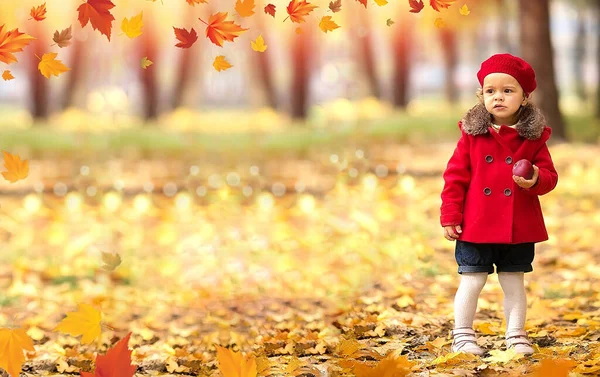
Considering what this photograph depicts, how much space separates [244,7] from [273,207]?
17.9ft

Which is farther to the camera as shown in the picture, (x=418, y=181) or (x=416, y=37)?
(x=416, y=37)

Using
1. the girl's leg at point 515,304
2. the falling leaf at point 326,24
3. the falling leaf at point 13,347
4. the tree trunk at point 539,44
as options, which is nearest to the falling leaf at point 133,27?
the falling leaf at point 326,24

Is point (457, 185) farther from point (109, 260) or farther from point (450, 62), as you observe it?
point (450, 62)

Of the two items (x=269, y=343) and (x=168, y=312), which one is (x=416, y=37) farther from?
(x=269, y=343)

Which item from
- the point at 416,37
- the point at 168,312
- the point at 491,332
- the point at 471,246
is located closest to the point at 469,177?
the point at 471,246

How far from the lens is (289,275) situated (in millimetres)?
6688

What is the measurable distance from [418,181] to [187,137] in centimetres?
371

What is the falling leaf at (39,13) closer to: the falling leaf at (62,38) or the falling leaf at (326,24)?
the falling leaf at (62,38)

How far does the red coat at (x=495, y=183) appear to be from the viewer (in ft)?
11.5

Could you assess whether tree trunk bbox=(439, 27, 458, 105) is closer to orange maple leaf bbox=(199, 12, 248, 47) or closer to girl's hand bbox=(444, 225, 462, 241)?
→ girl's hand bbox=(444, 225, 462, 241)

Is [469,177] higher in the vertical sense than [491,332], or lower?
higher

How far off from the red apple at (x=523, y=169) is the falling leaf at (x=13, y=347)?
2.12 metres

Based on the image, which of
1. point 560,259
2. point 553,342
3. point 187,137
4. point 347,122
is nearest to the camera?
point 553,342

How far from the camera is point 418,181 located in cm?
974
